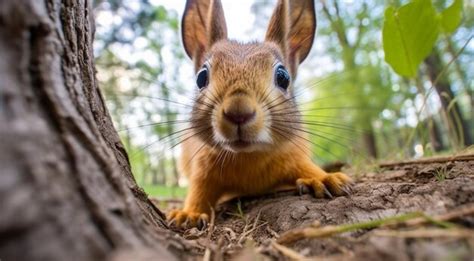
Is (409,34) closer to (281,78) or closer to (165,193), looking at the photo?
(281,78)

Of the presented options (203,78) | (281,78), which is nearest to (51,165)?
(203,78)

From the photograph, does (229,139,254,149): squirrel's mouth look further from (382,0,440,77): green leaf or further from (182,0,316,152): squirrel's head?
(382,0,440,77): green leaf

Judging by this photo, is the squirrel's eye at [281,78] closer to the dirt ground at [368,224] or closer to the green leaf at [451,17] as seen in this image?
the dirt ground at [368,224]

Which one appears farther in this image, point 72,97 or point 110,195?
point 72,97

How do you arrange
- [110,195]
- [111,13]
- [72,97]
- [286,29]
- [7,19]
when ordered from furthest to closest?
[111,13] → [286,29] → [72,97] → [110,195] → [7,19]

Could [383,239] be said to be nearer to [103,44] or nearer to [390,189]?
[390,189]

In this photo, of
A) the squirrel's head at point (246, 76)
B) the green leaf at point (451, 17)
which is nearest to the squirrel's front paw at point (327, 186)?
the squirrel's head at point (246, 76)

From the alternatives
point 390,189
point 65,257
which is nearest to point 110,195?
point 65,257
